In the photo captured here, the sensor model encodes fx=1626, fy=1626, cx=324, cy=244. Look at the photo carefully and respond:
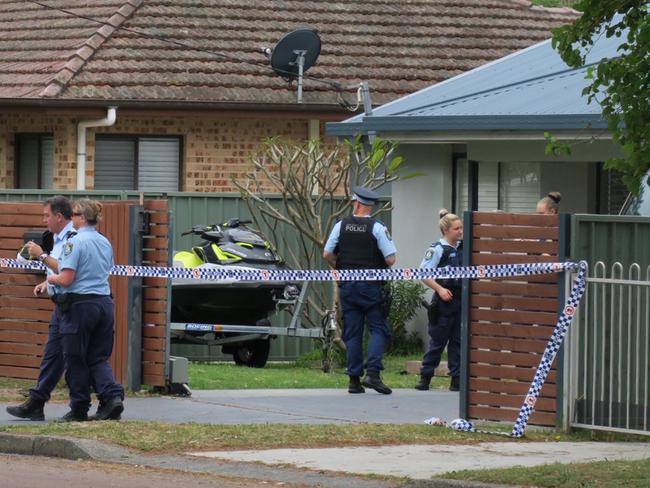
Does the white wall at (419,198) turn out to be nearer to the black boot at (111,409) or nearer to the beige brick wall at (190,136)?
the beige brick wall at (190,136)

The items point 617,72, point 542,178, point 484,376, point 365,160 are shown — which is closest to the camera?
point 617,72

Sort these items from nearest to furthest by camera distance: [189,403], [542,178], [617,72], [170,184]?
[617,72] < [189,403] < [542,178] < [170,184]

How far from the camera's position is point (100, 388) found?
12516 mm

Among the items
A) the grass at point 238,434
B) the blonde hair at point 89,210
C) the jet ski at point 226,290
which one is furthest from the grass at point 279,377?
the grass at point 238,434

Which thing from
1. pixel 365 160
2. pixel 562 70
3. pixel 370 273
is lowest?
pixel 370 273

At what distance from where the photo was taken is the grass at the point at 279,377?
52.6 feet

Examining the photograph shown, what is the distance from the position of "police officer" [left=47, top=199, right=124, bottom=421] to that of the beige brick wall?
11.5 m

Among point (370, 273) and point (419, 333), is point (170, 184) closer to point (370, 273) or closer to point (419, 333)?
point (419, 333)

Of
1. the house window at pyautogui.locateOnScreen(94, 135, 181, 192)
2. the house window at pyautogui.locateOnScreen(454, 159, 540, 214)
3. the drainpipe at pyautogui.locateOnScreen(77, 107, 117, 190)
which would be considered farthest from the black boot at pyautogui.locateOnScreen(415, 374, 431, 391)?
the house window at pyautogui.locateOnScreen(94, 135, 181, 192)

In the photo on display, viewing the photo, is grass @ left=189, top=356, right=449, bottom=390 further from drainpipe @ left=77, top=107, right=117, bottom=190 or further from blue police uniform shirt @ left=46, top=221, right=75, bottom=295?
drainpipe @ left=77, top=107, right=117, bottom=190

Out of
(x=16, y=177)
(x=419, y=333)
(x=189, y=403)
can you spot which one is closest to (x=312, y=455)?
(x=189, y=403)

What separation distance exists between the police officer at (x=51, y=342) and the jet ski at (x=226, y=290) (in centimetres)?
521

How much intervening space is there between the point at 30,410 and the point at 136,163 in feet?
39.3

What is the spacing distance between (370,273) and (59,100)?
9.39 m
